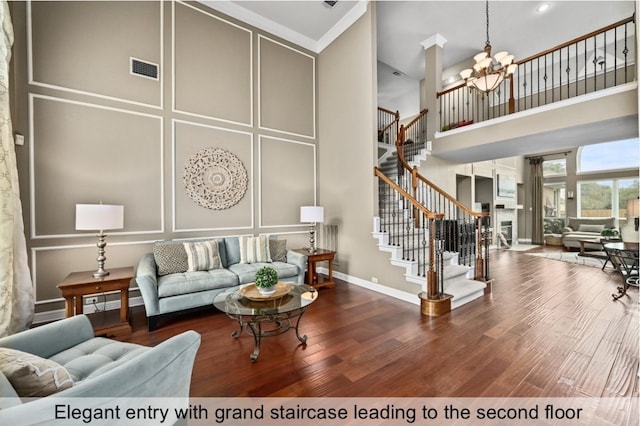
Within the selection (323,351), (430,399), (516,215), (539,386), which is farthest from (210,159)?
(516,215)

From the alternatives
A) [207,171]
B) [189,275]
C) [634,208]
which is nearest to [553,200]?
[634,208]

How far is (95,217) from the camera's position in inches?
102

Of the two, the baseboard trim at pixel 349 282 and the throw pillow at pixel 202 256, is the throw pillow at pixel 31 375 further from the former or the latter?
the baseboard trim at pixel 349 282

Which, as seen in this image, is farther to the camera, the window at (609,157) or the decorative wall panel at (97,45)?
the window at (609,157)

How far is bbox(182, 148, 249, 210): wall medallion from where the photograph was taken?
3.85 m

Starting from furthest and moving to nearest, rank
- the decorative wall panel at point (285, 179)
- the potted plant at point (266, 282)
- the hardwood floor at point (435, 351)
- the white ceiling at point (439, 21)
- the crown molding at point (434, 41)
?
the crown molding at point (434, 41) → the decorative wall panel at point (285, 179) → the white ceiling at point (439, 21) → the potted plant at point (266, 282) → the hardwood floor at point (435, 351)

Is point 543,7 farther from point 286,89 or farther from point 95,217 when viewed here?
point 95,217

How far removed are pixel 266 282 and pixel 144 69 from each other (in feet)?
11.2

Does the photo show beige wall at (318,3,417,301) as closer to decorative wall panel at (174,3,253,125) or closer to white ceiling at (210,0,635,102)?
white ceiling at (210,0,635,102)

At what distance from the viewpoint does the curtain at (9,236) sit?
2.19m

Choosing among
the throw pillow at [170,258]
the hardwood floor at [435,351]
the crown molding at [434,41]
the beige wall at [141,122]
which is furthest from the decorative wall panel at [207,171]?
the crown molding at [434,41]

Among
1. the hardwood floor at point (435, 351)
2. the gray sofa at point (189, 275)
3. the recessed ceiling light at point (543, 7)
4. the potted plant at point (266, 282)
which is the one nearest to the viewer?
the hardwood floor at point (435, 351)

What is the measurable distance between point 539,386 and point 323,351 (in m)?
1.60

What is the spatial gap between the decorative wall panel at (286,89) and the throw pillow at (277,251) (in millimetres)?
2031
